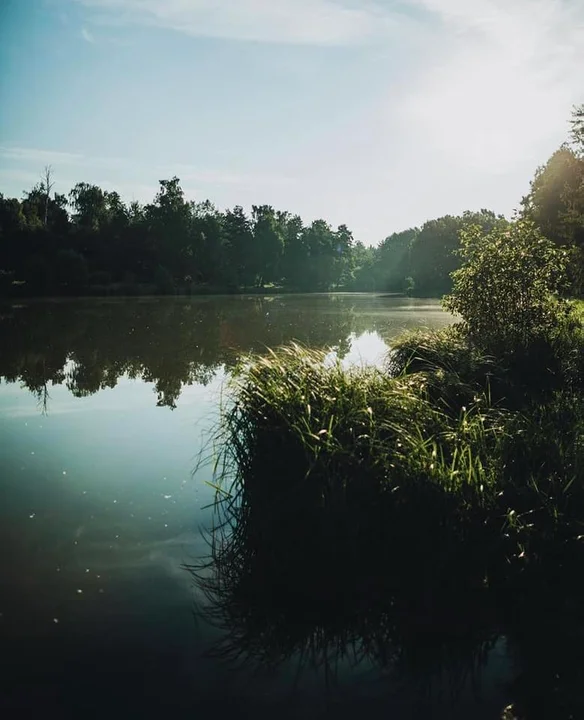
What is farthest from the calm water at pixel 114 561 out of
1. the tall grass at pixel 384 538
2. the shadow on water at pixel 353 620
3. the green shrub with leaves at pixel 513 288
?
the green shrub with leaves at pixel 513 288

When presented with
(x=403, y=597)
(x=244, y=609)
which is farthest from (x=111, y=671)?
(x=403, y=597)

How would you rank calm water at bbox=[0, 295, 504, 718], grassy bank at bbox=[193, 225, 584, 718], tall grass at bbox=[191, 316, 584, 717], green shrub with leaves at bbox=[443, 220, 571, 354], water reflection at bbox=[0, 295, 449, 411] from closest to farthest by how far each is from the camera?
calm water at bbox=[0, 295, 504, 718] → grassy bank at bbox=[193, 225, 584, 718] → tall grass at bbox=[191, 316, 584, 717] → green shrub with leaves at bbox=[443, 220, 571, 354] → water reflection at bbox=[0, 295, 449, 411]

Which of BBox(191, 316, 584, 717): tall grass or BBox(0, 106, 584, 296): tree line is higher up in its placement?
BBox(0, 106, 584, 296): tree line

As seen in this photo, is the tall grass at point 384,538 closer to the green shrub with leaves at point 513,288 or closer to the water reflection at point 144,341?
the water reflection at point 144,341

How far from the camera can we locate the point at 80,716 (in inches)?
178

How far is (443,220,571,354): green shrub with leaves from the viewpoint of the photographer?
15.2 m

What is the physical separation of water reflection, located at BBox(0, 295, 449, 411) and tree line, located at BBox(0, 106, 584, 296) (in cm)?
980

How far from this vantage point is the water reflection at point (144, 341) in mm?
18438

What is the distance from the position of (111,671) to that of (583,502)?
5.05 meters

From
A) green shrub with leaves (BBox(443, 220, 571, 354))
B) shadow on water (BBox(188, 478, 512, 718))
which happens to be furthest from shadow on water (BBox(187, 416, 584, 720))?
green shrub with leaves (BBox(443, 220, 571, 354))

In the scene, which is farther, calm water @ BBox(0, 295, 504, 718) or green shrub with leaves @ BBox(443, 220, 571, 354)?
A: green shrub with leaves @ BBox(443, 220, 571, 354)

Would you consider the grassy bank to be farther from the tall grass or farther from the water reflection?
the water reflection

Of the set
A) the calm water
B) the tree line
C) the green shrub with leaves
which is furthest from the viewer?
the tree line

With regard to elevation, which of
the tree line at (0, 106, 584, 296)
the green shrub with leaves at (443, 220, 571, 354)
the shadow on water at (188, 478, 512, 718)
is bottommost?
the shadow on water at (188, 478, 512, 718)
